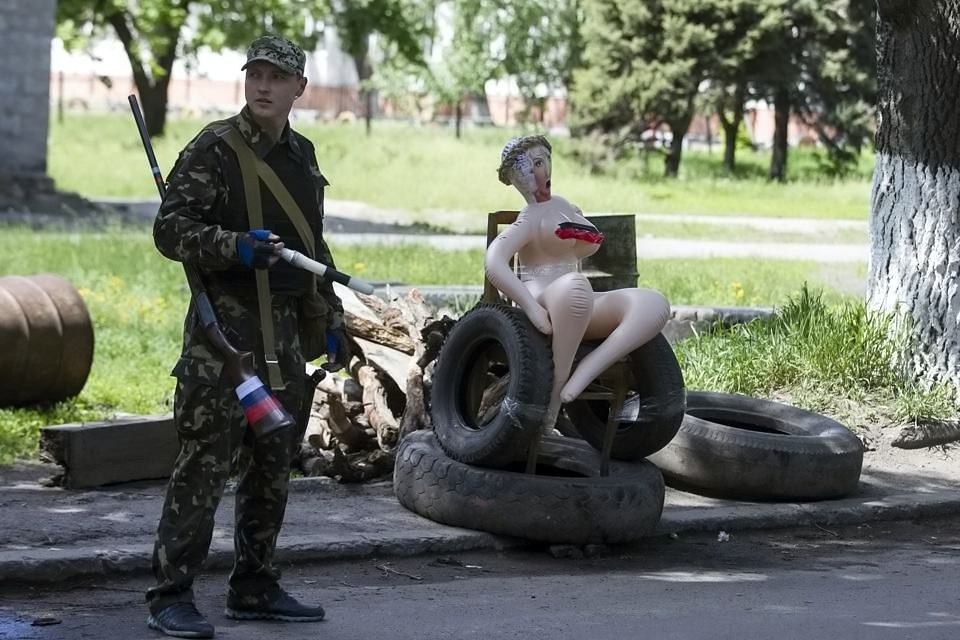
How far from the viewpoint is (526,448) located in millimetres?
7086

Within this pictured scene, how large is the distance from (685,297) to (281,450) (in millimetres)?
9099

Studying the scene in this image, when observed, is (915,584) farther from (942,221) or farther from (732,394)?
(942,221)

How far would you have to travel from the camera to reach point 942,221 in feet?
31.7

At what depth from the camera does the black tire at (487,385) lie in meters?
6.86

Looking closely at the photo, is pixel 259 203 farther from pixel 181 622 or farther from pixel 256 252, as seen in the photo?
pixel 181 622

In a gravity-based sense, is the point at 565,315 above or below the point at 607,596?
above

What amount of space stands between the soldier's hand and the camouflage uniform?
4cm

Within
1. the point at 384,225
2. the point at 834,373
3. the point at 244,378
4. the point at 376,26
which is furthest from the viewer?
the point at 376,26

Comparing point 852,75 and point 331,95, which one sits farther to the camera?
point 331,95

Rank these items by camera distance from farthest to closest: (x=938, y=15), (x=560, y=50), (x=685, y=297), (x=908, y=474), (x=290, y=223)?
(x=560, y=50) < (x=685, y=297) < (x=938, y=15) < (x=908, y=474) < (x=290, y=223)

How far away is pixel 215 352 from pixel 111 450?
3.10 m

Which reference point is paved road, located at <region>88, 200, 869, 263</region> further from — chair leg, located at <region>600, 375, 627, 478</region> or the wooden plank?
chair leg, located at <region>600, 375, 627, 478</region>

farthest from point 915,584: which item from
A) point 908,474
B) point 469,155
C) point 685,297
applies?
point 469,155

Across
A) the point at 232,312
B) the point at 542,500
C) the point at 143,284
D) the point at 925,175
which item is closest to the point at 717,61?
the point at 143,284
